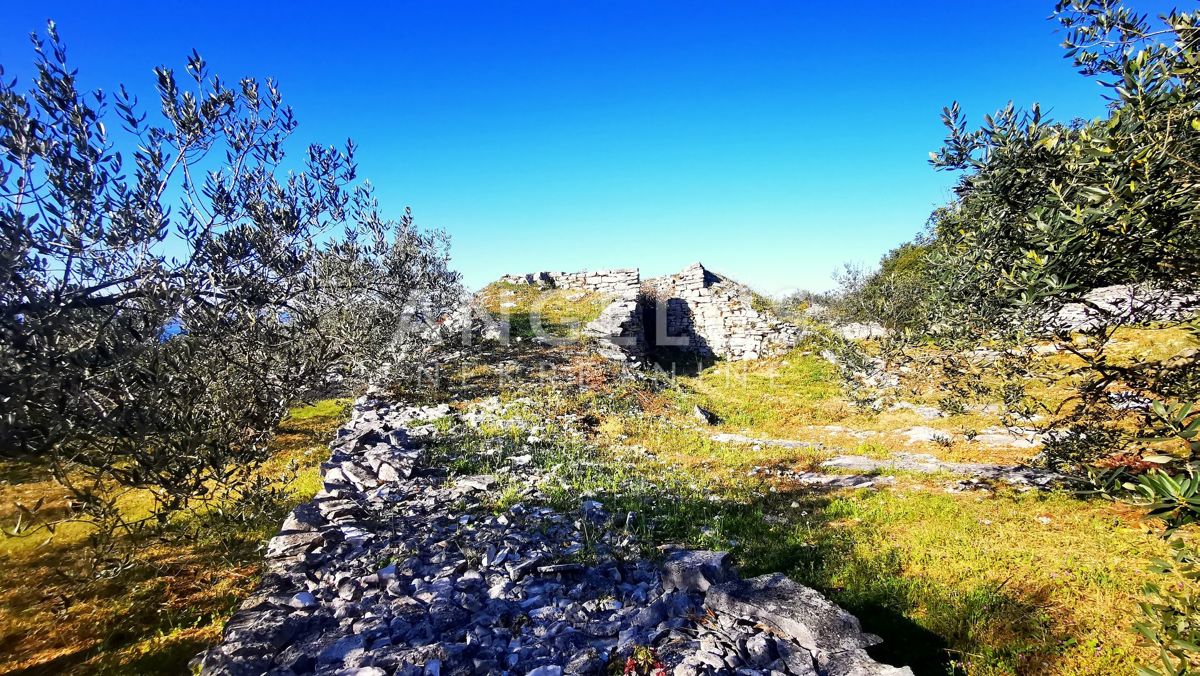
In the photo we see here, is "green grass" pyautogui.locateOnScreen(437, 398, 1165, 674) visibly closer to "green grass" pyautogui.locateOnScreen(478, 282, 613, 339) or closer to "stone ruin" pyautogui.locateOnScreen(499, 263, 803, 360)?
"stone ruin" pyautogui.locateOnScreen(499, 263, 803, 360)

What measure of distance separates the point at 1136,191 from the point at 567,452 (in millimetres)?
11494

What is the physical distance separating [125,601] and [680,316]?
102ft

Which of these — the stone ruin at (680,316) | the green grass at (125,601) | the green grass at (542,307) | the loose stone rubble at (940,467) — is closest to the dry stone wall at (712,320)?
the stone ruin at (680,316)

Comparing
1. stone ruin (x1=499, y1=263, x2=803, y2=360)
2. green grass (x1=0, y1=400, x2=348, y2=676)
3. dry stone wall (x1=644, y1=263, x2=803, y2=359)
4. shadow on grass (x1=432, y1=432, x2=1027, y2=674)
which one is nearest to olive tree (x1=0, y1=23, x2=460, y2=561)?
green grass (x1=0, y1=400, x2=348, y2=676)

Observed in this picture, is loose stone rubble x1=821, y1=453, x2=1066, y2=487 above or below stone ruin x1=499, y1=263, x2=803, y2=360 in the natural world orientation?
below

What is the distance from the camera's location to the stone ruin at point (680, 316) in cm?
2900

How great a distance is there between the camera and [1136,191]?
4090mm

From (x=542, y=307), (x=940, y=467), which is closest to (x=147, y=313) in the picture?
(x=940, y=467)

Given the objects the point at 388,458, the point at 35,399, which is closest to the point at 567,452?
the point at 388,458

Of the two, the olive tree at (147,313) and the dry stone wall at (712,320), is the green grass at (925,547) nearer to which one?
the olive tree at (147,313)

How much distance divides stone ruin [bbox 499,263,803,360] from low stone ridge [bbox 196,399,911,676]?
17.5 metres

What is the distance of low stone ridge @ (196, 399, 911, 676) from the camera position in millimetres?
4977

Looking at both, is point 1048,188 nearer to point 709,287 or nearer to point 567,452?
point 567,452

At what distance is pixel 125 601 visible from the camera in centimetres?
647
